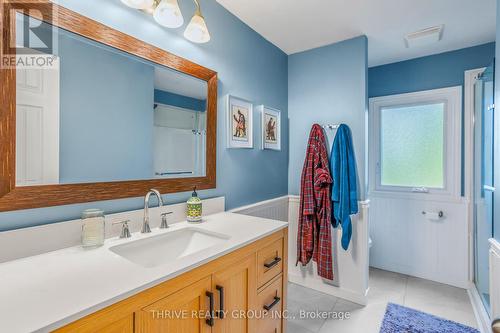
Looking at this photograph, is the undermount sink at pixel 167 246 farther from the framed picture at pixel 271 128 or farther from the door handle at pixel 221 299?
the framed picture at pixel 271 128

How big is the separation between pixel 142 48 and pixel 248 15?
0.99 meters

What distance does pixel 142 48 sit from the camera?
1.32 metres

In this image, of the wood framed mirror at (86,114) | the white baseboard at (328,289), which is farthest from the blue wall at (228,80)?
the white baseboard at (328,289)

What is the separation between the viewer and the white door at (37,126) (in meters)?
0.95

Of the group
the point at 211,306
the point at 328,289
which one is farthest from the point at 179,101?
the point at 328,289

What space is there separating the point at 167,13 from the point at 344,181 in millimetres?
1756

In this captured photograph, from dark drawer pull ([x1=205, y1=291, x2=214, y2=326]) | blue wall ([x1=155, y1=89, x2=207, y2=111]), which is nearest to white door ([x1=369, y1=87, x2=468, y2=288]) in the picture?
blue wall ([x1=155, y1=89, x2=207, y2=111])

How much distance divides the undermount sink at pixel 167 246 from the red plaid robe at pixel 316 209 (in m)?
1.20

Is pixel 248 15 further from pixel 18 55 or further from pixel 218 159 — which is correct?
pixel 18 55

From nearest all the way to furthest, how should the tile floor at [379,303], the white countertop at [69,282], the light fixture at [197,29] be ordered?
the white countertop at [69,282] < the light fixture at [197,29] < the tile floor at [379,303]

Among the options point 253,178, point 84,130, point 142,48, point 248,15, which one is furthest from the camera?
point 253,178

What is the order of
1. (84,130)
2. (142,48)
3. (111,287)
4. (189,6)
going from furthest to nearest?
(189,6)
(142,48)
(84,130)
(111,287)

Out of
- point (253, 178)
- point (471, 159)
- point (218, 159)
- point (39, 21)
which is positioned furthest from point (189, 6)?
point (471, 159)

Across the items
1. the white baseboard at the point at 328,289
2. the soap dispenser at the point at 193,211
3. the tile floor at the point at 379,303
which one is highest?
the soap dispenser at the point at 193,211
